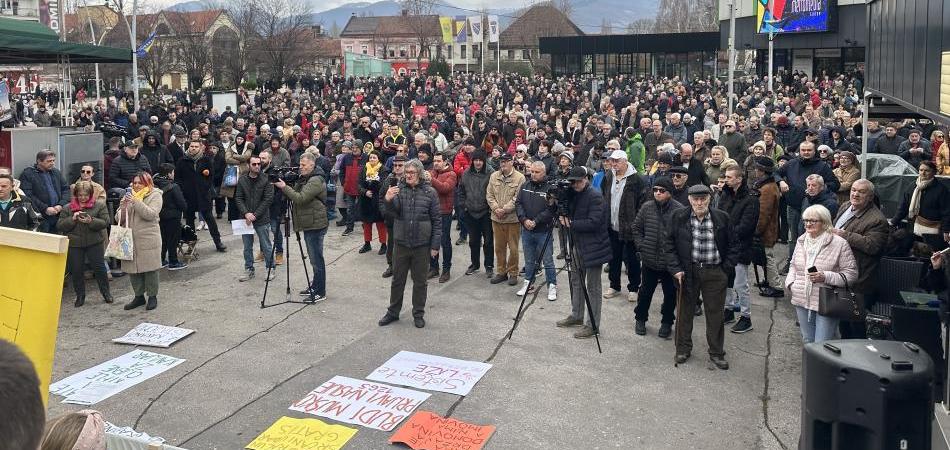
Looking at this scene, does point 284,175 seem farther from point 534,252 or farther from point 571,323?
point 571,323

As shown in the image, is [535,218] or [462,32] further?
[462,32]

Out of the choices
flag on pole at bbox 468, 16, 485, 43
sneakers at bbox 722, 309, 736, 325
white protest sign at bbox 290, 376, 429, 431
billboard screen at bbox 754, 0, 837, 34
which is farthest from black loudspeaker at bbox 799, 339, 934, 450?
flag on pole at bbox 468, 16, 485, 43

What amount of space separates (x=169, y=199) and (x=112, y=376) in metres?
4.02

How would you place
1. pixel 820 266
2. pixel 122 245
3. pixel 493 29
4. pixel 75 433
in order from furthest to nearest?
pixel 493 29
pixel 122 245
pixel 820 266
pixel 75 433

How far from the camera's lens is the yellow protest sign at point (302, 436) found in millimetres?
5891

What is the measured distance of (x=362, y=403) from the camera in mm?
6645

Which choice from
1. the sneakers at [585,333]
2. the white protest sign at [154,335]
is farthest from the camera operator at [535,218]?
the white protest sign at [154,335]

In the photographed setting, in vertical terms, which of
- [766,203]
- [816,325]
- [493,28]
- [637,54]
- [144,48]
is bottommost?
[816,325]

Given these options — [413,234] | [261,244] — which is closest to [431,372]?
[413,234]

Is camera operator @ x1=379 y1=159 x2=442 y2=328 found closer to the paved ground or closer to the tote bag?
the paved ground

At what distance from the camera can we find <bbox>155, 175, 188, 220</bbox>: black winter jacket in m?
10.8

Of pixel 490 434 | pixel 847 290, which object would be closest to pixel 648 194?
pixel 847 290

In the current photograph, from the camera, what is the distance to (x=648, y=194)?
941 cm

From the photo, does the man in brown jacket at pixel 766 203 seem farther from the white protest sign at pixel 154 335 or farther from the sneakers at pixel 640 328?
the white protest sign at pixel 154 335
